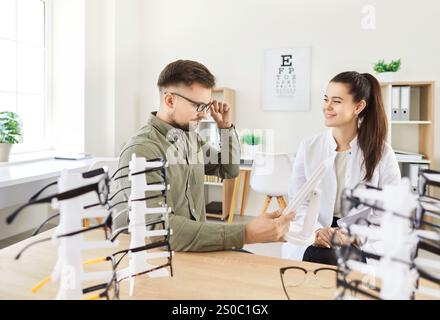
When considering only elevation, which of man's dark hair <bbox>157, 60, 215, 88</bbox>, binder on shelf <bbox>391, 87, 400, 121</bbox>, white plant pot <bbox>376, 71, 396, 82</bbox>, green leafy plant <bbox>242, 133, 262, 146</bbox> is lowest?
green leafy plant <bbox>242, 133, 262, 146</bbox>

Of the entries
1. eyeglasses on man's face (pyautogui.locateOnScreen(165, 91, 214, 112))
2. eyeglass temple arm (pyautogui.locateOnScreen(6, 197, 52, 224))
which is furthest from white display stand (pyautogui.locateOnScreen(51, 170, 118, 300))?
eyeglasses on man's face (pyautogui.locateOnScreen(165, 91, 214, 112))

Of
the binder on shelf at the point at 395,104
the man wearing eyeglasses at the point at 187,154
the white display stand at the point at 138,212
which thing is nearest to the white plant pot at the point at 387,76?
the binder on shelf at the point at 395,104

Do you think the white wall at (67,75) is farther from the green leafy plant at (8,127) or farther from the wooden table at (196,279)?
the wooden table at (196,279)

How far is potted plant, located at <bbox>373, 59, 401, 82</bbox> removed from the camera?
366cm

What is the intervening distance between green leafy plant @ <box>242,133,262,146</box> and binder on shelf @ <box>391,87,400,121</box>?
4.76ft

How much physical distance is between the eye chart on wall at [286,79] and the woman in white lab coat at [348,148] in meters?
2.43

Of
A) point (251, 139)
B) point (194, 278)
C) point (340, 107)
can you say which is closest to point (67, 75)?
point (251, 139)

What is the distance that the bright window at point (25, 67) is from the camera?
3.45 meters

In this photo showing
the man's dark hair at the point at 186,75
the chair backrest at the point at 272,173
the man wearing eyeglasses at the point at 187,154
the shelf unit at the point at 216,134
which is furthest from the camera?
the shelf unit at the point at 216,134

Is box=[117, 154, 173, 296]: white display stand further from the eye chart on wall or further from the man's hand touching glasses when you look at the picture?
the eye chart on wall

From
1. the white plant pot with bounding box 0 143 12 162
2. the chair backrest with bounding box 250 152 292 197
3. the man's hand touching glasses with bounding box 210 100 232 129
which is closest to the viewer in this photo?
the man's hand touching glasses with bounding box 210 100 232 129

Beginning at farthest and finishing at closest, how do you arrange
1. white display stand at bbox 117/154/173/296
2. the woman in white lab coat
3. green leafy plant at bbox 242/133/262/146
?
green leafy plant at bbox 242/133/262/146
the woman in white lab coat
white display stand at bbox 117/154/173/296

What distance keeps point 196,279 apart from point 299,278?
238mm
